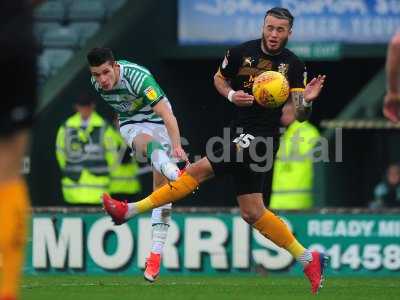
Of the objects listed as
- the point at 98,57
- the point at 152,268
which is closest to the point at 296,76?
the point at 98,57

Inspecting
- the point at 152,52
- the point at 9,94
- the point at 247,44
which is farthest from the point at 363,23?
the point at 9,94

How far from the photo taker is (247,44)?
10.6m

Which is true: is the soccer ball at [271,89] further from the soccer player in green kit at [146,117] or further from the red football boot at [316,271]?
the red football boot at [316,271]

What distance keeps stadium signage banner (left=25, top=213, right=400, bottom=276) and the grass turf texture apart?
802mm

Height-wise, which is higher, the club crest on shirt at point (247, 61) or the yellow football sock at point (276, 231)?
the club crest on shirt at point (247, 61)

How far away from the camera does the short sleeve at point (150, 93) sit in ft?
35.7

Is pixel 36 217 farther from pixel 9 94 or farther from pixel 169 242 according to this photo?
pixel 9 94

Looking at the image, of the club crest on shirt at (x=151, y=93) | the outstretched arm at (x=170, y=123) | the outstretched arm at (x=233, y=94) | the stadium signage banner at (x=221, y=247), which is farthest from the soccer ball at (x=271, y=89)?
the stadium signage banner at (x=221, y=247)

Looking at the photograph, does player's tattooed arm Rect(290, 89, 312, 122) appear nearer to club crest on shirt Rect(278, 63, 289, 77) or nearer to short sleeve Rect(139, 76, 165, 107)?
club crest on shirt Rect(278, 63, 289, 77)

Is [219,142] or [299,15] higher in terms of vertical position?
[299,15]

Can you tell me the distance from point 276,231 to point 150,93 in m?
1.58

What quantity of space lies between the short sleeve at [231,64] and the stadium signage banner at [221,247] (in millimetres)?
3467

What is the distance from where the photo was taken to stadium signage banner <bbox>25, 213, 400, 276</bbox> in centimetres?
1380

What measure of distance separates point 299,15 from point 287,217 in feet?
12.2
